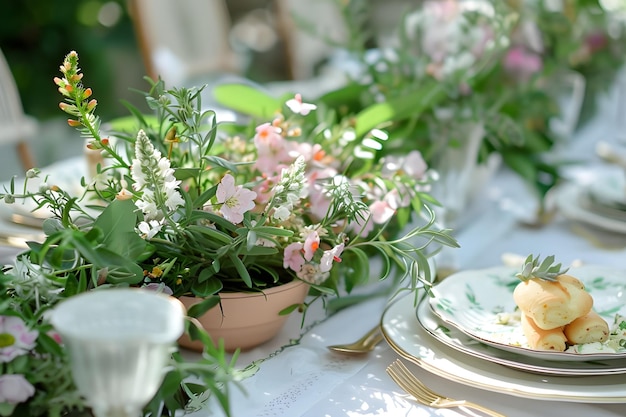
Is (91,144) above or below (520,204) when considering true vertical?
above

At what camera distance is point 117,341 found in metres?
0.40

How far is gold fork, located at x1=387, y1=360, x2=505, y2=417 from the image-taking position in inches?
23.9

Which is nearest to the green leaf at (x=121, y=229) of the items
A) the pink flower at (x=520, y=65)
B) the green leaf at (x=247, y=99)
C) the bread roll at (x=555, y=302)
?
the bread roll at (x=555, y=302)

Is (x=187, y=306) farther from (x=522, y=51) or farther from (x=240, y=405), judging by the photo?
(x=522, y=51)

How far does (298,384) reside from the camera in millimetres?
656

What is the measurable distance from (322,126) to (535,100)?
53cm

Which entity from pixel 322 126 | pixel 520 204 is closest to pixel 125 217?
pixel 322 126

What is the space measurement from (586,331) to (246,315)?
1.03ft

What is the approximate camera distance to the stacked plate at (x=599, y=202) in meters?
1.08

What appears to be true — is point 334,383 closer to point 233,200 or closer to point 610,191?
point 233,200

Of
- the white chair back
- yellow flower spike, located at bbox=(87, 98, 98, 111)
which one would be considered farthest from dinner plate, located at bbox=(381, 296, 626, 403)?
the white chair back

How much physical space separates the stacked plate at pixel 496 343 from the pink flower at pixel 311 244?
0.39 ft

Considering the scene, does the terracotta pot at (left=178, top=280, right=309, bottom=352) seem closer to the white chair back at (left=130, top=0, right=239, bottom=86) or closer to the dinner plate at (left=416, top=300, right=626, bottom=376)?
the dinner plate at (left=416, top=300, right=626, bottom=376)

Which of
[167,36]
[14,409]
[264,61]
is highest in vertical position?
[167,36]
